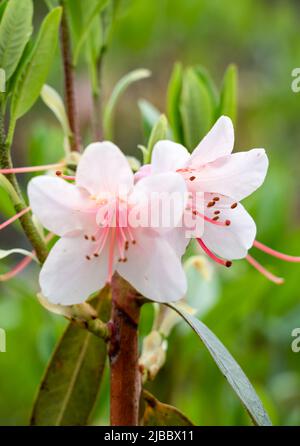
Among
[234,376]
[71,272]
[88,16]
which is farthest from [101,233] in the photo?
[88,16]

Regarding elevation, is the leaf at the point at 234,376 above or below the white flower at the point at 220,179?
below

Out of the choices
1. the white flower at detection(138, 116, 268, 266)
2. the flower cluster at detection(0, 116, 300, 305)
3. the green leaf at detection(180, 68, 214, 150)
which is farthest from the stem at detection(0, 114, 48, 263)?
the green leaf at detection(180, 68, 214, 150)

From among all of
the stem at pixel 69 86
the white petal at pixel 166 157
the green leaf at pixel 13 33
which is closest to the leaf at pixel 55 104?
the stem at pixel 69 86

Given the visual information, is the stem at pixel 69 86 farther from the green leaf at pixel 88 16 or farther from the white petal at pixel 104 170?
the white petal at pixel 104 170

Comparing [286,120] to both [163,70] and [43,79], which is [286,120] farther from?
[43,79]

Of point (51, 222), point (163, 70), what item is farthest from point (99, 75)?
point (163, 70)

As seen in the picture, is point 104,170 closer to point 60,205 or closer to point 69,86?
point 60,205
